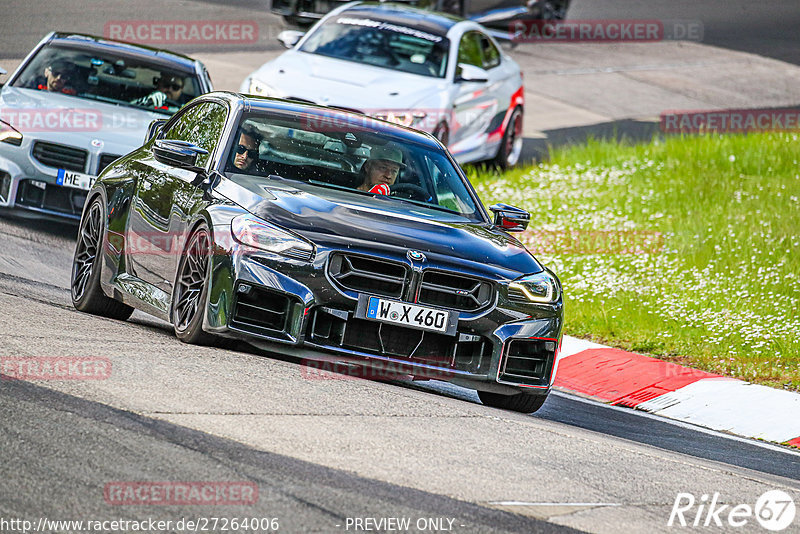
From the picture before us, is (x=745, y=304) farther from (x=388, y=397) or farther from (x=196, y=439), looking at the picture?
(x=196, y=439)

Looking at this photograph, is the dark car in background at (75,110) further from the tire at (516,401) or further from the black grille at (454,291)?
the black grille at (454,291)

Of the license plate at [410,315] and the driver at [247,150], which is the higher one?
the driver at [247,150]

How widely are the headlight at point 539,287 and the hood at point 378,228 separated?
50 millimetres

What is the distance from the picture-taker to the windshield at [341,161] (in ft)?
27.7

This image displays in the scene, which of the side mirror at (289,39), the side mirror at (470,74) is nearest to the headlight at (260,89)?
the side mirror at (289,39)

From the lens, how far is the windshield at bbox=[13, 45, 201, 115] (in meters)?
13.3

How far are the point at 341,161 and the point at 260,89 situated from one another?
6838mm

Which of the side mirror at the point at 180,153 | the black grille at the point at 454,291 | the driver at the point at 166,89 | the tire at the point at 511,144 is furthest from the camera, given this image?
the tire at the point at 511,144

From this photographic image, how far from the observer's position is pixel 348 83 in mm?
15391

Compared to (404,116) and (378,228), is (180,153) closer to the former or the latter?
(378,228)

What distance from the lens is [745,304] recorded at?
39.1ft

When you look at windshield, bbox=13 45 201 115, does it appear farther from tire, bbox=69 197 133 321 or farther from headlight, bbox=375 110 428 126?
tire, bbox=69 197 133 321

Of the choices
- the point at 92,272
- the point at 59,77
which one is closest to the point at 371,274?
the point at 92,272

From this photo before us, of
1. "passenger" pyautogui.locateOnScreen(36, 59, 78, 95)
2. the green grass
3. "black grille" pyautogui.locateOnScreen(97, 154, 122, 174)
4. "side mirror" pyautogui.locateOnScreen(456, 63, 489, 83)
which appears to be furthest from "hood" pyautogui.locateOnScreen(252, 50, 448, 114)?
"black grille" pyautogui.locateOnScreen(97, 154, 122, 174)
